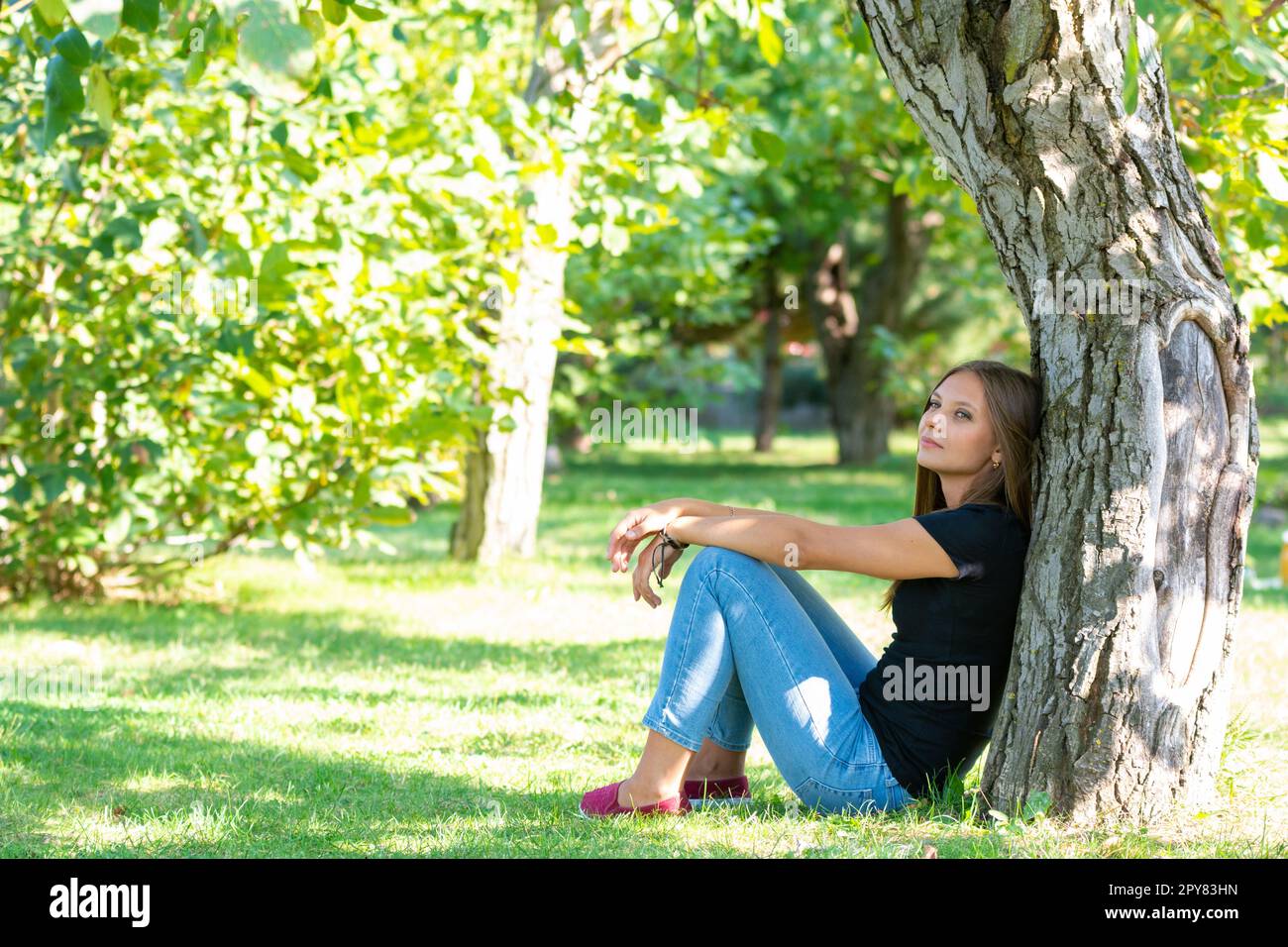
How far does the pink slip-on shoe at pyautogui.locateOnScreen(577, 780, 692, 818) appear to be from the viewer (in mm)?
3283

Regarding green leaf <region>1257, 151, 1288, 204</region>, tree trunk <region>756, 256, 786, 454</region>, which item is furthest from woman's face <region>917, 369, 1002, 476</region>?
tree trunk <region>756, 256, 786, 454</region>

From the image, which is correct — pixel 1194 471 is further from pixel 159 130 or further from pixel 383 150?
pixel 159 130

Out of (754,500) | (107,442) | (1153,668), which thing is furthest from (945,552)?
(754,500)

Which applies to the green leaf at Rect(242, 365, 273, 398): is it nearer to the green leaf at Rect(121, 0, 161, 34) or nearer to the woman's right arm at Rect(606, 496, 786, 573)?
the woman's right arm at Rect(606, 496, 786, 573)

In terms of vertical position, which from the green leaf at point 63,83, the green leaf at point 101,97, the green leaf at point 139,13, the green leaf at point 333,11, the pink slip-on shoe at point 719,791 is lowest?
the pink slip-on shoe at point 719,791

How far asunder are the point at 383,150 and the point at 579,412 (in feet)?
27.9

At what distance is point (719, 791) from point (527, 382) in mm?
5313

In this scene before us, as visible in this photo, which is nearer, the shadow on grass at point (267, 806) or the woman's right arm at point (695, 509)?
the shadow on grass at point (267, 806)

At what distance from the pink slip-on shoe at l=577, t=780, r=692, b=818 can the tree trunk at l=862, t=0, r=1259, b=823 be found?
32.1 inches

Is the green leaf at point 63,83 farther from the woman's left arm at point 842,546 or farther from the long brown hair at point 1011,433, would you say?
the long brown hair at point 1011,433

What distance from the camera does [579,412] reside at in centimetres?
1452

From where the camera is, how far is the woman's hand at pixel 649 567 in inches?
134

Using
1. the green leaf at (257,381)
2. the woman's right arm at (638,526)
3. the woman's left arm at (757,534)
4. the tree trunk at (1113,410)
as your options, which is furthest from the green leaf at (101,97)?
the green leaf at (257,381)

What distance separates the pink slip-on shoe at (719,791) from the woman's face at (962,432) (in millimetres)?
983
